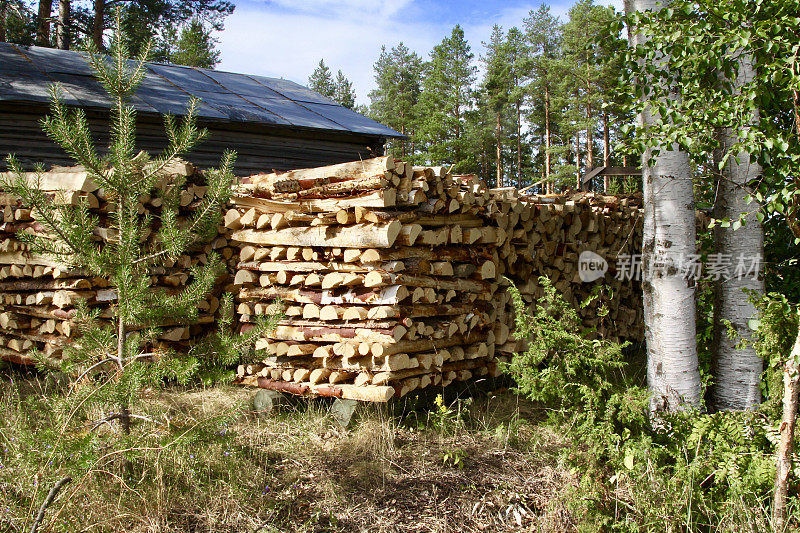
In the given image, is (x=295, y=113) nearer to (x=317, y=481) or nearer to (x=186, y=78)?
(x=186, y=78)

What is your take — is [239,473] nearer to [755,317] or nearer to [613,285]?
[755,317]

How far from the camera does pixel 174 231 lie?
126 inches

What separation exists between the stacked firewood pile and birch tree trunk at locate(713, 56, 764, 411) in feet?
6.35

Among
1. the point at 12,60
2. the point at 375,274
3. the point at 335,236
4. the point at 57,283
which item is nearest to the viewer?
the point at 375,274

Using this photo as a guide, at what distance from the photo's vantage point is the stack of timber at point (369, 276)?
445cm

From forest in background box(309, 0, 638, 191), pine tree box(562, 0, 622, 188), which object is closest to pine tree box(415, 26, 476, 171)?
forest in background box(309, 0, 638, 191)

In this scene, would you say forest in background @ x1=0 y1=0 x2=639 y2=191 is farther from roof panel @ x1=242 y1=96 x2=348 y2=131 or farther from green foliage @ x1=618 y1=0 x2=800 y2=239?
green foliage @ x1=618 y1=0 x2=800 y2=239

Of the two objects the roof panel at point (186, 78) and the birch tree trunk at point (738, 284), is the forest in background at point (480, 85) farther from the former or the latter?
the birch tree trunk at point (738, 284)

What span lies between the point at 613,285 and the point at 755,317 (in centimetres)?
361

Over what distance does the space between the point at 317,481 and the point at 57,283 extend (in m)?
3.38

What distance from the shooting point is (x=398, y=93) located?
36000mm

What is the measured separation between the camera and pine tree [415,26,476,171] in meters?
28.0

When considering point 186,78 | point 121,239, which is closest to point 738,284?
point 121,239

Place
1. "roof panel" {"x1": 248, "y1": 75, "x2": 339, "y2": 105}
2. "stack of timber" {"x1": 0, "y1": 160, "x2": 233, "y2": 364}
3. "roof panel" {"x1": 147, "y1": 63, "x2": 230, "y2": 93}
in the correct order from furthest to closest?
"roof panel" {"x1": 248, "y1": 75, "x2": 339, "y2": 105} < "roof panel" {"x1": 147, "y1": 63, "x2": 230, "y2": 93} < "stack of timber" {"x1": 0, "y1": 160, "x2": 233, "y2": 364}
